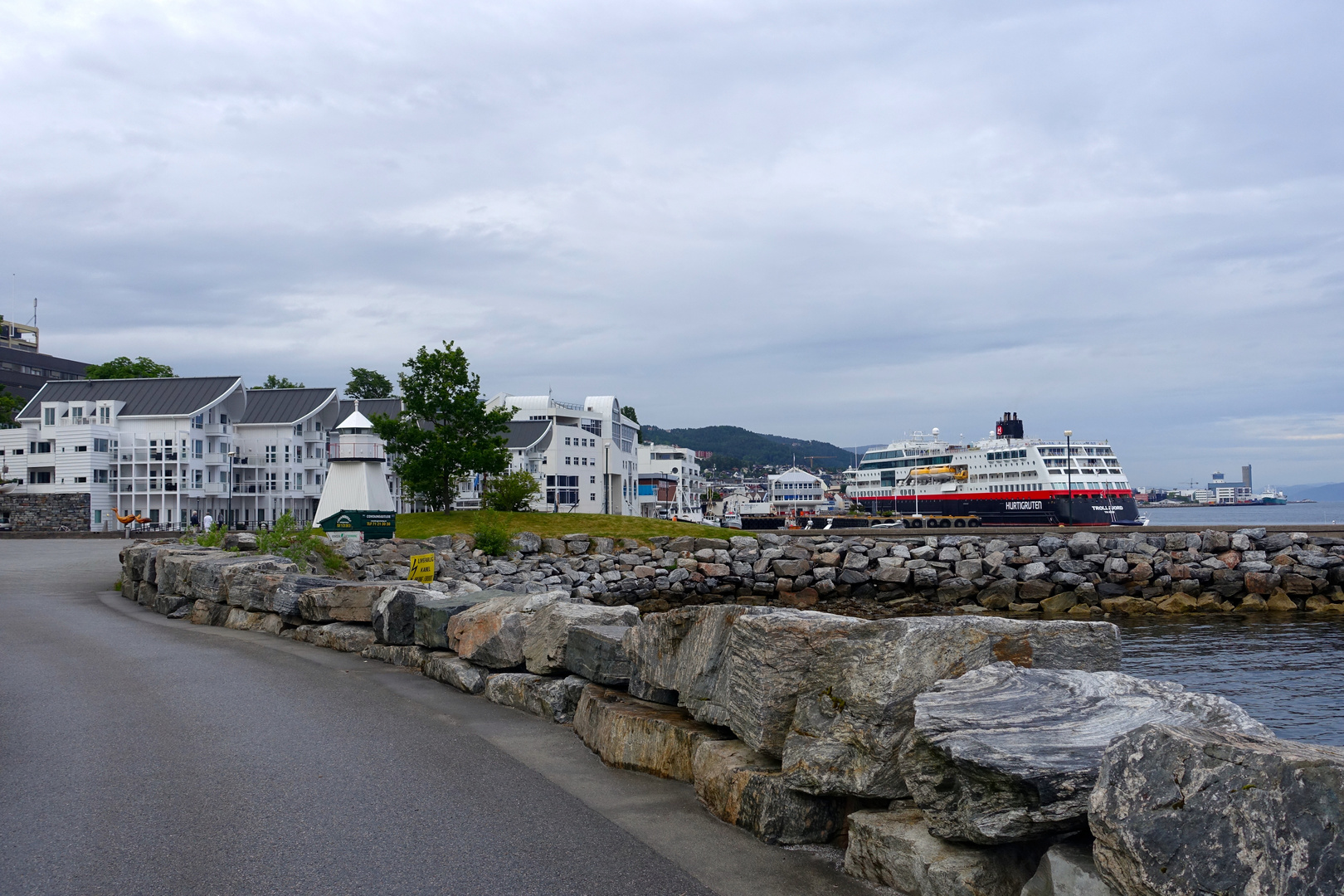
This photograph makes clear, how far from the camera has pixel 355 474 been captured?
116 ft

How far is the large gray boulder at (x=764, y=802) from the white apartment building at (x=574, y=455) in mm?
63261

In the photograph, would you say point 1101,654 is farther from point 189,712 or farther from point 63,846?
point 189,712

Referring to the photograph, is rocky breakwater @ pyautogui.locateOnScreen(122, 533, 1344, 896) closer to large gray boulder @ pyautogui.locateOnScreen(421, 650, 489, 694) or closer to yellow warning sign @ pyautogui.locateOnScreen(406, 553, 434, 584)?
large gray boulder @ pyautogui.locateOnScreen(421, 650, 489, 694)

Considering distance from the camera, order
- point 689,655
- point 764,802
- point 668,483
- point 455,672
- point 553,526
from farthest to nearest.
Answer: point 668,483
point 553,526
point 455,672
point 689,655
point 764,802

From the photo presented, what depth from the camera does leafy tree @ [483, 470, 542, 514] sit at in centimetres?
4631

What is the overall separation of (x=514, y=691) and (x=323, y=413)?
72.7 m

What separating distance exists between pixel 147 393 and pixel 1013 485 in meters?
73.8

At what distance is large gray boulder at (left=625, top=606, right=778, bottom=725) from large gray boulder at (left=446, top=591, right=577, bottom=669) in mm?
2095

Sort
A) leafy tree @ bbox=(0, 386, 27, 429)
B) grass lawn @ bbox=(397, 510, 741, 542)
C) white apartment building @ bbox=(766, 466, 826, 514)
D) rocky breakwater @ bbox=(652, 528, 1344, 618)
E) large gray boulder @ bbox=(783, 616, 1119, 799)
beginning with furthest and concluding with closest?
white apartment building @ bbox=(766, 466, 826, 514) < leafy tree @ bbox=(0, 386, 27, 429) < grass lawn @ bbox=(397, 510, 741, 542) < rocky breakwater @ bbox=(652, 528, 1344, 618) < large gray boulder @ bbox=(783, 616, 1119, 799)

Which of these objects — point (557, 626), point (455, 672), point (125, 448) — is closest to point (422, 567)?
point (455, 672)

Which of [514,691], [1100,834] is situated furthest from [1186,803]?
[514,691]

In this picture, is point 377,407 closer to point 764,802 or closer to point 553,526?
point 553,526

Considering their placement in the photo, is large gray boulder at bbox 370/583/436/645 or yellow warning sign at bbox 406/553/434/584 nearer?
large gray boulder at bbox 370/583/436/645

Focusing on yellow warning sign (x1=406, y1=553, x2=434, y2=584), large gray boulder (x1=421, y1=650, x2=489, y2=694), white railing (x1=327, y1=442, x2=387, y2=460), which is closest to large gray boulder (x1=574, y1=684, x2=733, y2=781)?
large gray boulder (x1=421, y1=650, x2=489, y2=694)
